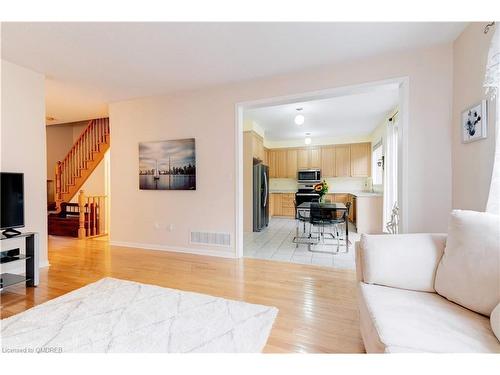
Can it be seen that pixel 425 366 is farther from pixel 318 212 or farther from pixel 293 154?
pixel 293 154

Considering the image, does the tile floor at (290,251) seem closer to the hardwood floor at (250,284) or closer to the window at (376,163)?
the hardwood floor at (250,284)

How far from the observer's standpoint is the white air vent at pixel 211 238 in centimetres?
363

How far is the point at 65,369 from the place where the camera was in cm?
128

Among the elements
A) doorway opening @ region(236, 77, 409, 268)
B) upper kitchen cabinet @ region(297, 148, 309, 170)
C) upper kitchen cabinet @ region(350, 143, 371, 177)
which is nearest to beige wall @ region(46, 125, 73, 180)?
doorway opening @ region(236, 77, 409, 268)

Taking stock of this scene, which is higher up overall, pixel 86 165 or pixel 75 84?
pixel 75 84

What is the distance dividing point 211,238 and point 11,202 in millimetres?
2388

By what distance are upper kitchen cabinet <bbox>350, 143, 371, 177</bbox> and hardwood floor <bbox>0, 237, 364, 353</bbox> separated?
15.7ft

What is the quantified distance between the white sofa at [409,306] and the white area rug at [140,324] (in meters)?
0.81

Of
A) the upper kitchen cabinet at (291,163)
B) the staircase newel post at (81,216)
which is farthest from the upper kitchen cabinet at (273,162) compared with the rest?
the staircase newel post at (81,216)

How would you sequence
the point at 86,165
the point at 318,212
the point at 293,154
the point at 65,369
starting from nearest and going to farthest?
1. the point at 65,369
2. the point at 318,212
3. the point at 86,165
4. the point at 293,154

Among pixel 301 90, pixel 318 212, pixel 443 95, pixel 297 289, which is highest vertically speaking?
pixel 301 90

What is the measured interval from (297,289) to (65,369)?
1.94 metres

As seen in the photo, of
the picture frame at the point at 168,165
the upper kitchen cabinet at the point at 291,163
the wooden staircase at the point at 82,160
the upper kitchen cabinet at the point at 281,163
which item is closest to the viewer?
the picture frame at the point at 168,165

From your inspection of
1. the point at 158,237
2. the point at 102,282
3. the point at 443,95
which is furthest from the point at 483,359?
the point at 158,237
